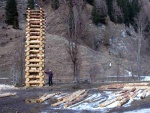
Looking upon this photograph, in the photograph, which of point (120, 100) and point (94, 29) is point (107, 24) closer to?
point (94, 29)

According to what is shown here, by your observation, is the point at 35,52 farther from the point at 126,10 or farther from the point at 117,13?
the point at 126,10

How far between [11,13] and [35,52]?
34954 millimetres

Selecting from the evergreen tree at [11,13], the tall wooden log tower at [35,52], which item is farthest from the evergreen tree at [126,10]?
the tall wooden log tower at [35,52]

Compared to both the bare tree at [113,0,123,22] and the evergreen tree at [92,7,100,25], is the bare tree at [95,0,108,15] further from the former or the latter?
the bare tree at [113,0,123,22]

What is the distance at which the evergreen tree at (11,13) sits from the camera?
2287 inches

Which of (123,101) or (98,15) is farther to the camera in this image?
(98,15)

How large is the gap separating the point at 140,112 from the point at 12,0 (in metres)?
50.9

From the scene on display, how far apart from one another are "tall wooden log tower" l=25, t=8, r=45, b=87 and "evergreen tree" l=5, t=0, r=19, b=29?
30.7 m

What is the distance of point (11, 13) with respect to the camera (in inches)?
2356

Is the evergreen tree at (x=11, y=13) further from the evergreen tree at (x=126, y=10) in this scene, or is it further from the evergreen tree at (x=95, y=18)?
the evergreen tree at (x=126, y=10)

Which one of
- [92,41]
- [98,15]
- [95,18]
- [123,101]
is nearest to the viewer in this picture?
[123,101]

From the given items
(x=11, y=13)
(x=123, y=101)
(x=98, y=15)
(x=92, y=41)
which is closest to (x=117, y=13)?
(x=98, y=15)

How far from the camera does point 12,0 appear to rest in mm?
60500

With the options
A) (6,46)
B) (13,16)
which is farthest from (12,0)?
(6,46)
